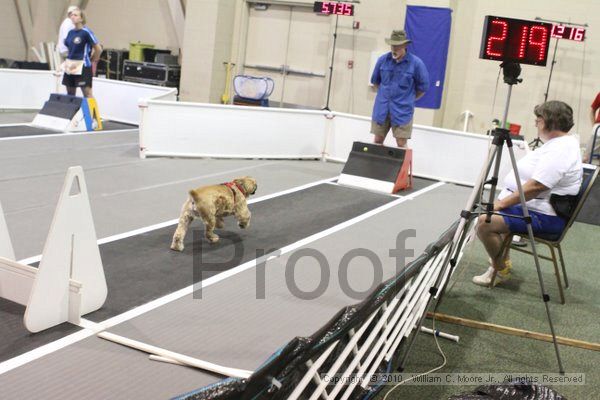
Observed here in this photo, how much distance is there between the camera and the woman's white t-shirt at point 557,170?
4582 mm

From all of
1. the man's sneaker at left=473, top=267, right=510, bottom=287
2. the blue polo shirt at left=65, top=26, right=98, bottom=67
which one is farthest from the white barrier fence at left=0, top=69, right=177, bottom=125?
the man's sneaker at left=473, top=267, right=510, bottom=287

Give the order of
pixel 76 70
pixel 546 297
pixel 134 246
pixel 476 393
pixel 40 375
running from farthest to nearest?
pixel 76 70 → pixel 134 246 → pixel 546 297 → pixel 40 375 → pixel 476 393

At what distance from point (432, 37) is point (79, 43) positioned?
6.67m

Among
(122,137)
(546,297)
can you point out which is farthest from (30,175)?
(546,297)

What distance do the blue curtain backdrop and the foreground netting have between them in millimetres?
9681

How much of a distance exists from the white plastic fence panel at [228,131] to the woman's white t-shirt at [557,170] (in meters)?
5.12

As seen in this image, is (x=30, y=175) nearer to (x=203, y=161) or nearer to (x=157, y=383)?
(x=203, y=161)

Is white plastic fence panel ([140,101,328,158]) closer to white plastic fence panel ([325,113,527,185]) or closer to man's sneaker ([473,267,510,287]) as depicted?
white plastic fence panel ([325,113,527,185])

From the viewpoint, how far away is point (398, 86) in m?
8.04

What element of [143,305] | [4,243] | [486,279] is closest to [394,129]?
[486,279]

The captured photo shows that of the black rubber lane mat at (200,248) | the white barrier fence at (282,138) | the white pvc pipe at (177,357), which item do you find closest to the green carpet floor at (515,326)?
the white pvc pipe at (177,357)

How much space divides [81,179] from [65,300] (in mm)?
657

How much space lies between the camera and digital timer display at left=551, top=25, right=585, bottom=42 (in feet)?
38.4

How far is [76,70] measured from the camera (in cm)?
990
